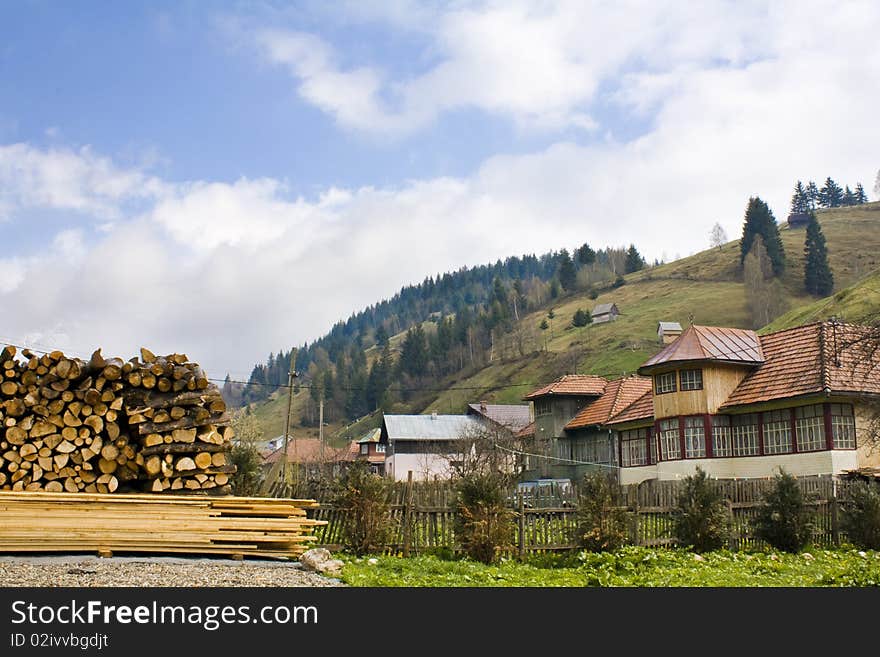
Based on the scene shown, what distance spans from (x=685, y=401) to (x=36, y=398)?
30.1 m

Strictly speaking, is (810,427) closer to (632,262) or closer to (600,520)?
(600,520)

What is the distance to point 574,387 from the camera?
5325cm

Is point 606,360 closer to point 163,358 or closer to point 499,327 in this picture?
point 499,327

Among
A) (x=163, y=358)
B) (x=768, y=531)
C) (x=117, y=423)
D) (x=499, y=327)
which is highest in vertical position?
(x=499, y=327)

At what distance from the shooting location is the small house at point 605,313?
434ft

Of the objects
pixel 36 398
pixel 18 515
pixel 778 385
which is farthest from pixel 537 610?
pixel 778 385

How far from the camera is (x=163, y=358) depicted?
12.9 metres

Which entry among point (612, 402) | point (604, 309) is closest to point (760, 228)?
point (604, 309)

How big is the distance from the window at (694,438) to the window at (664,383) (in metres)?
Answer: 1.71

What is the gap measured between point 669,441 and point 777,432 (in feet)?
15.3

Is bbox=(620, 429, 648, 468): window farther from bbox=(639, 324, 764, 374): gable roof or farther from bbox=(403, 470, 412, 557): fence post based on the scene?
bbox=(403, 470, 412, 557): fence post

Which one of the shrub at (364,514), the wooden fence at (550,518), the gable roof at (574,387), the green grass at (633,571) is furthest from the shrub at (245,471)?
the gable roof at (574,387)

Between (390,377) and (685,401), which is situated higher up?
(390,377)

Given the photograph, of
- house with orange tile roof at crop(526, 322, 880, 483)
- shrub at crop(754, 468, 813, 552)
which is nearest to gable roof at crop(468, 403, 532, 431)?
house with orange tile roof at crop(526, 322, 880, 483)
